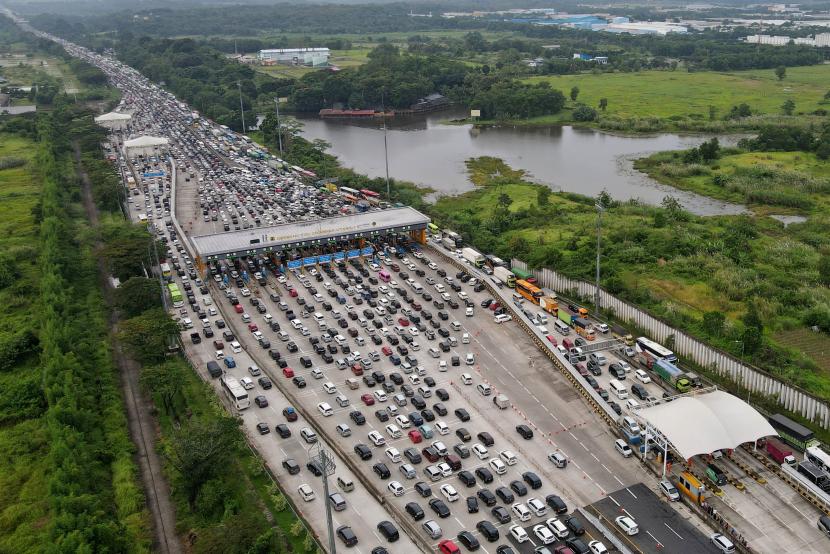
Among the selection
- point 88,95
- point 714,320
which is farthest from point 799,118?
point 88,95

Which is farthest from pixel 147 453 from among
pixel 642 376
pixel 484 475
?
pixel 642 376

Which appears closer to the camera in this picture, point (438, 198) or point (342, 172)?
point (438, 198)

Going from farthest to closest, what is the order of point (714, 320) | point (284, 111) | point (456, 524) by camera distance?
point (284, 111)
point (714, 320)
point (456, 524)

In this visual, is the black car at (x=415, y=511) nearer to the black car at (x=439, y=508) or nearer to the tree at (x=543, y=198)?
the black car at (x=439, y=508)

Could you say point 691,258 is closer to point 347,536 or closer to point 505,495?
point 505,495

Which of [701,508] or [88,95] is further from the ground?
[88,95]

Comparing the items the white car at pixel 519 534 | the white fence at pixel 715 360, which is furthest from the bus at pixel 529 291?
Result: the white car at pixel 519 534

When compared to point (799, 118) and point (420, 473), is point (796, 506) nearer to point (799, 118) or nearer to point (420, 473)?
point (420, 473)
